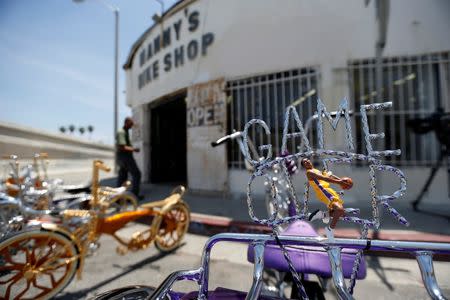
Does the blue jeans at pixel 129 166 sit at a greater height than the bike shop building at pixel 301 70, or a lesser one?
lesser

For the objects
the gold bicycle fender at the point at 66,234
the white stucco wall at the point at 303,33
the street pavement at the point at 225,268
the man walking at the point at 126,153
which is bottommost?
the street pavement at the point at 225,268

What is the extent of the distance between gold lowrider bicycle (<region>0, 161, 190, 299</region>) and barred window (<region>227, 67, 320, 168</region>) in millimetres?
2639

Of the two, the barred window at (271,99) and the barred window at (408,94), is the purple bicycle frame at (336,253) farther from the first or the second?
the barred window at (408,94)

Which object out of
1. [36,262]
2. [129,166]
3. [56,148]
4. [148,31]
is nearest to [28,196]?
[36,262]

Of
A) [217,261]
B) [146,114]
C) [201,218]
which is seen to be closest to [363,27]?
[201,218]

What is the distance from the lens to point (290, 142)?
5.64 m

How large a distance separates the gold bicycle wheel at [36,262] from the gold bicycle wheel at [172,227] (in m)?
1.07

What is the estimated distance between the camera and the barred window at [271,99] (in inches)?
217

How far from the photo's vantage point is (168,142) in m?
9.93

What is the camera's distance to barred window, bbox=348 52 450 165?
511 cm

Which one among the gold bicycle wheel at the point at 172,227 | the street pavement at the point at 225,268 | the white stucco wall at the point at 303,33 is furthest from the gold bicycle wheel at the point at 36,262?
the white stucco wall at the point at 303,33

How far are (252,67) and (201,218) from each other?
327 cm

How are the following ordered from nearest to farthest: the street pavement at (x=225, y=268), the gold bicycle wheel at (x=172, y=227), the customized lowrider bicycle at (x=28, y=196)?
the street pavement at (x=225, y=268) < the customized lowrider bicycle at (x=28, y=196) < the gold bicycle wheel at (x=172, y=227)

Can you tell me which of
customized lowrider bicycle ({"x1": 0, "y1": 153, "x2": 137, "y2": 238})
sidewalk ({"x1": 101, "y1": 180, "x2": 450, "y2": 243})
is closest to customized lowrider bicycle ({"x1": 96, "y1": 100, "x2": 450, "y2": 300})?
customized lowrider bicycle ({"x1": 0, "y1": 153, "x2": 137, "y2": 238})
